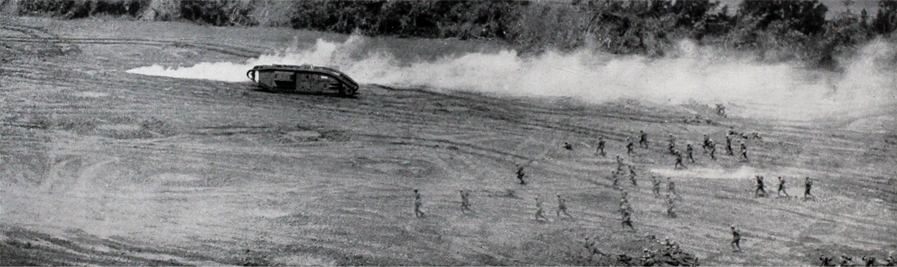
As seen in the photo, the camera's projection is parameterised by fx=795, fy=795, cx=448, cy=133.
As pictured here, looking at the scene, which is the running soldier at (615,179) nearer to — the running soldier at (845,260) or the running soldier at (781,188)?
the running soldier at (781,188)

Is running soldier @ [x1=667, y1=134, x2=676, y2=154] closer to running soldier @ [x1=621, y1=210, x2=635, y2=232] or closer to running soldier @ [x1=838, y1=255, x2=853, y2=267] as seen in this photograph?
running soldier @ [x1=621, y1=210, x2=635, y2=232]

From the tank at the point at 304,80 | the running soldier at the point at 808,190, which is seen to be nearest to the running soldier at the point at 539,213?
the running soldier at the point at 808,190

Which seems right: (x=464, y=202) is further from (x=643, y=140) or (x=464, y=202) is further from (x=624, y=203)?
(x=643, y=140)

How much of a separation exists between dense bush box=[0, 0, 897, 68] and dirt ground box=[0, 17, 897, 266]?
8125 millimetres

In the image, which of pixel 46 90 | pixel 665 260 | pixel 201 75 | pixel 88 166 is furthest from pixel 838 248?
pixel 46 90

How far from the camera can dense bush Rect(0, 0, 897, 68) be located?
38031mm

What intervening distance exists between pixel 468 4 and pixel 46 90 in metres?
20.8

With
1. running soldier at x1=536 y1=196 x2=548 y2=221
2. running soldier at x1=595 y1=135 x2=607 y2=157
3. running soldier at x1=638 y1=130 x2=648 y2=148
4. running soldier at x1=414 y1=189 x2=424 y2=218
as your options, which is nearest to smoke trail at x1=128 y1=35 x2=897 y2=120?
running soldier at x1=638 y1=130 x2=648 y2=148

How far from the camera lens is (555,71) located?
34656mm

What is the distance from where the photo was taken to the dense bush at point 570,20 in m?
38.0

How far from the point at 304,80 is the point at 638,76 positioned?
14.2 m

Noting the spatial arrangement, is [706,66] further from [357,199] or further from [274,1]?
[274,1]

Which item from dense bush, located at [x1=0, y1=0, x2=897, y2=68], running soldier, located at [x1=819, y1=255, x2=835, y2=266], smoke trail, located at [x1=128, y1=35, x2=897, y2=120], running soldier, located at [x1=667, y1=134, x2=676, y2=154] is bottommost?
running soldier, located at [x1=819, y1=255, x2=835, y2=266]

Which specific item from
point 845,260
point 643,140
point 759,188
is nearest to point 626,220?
point 759,188
